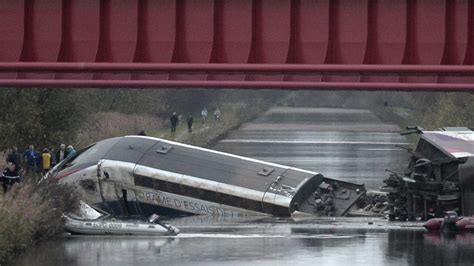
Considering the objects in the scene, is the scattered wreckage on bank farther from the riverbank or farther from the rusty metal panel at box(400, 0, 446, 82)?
the riverbank

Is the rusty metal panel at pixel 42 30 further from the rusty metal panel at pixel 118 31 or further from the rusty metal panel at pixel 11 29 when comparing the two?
the rusty metal panel at pixel 118 31

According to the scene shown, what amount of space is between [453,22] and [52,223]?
1118cm

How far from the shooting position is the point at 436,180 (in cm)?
3152

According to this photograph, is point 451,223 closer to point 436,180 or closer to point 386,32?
point 436,180

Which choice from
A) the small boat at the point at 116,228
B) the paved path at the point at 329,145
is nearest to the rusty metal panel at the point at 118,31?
the small boat at the point at 116,228

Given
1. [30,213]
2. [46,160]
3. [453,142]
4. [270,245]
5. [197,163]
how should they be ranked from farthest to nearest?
[46,160] → [197,163] → [453,142] → [270,245] → [30,213]

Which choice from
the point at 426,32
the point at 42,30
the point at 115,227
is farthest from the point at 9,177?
the point at 426,32

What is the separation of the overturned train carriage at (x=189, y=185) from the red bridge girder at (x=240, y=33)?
14701mm

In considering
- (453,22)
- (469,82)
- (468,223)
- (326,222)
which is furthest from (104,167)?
(453,22)

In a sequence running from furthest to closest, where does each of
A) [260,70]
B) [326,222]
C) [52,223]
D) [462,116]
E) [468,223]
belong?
1. [462,116]
2. [326,222]
3. [468,223]
4. [52,223]
5. [260,70]

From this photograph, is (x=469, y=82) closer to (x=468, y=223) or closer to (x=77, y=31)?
(x=77, y=31)

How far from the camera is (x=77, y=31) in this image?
63.9 ft

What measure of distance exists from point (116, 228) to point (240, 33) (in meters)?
11.1

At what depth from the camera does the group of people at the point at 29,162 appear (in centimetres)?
3111
